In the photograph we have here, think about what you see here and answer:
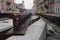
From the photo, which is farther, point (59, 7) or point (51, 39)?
point (59, 7)

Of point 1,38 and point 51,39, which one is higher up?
point 1,38

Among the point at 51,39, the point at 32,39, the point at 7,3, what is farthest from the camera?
the point at 7,3

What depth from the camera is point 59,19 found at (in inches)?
615

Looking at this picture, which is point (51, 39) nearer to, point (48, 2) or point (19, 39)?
point (19, 39)

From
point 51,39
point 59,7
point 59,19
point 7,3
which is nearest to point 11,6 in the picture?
point 7,3

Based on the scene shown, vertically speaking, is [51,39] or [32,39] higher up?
[32,39]

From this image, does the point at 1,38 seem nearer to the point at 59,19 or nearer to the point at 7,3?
the point at 59,19

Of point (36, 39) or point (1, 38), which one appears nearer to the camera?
point (36, 39)

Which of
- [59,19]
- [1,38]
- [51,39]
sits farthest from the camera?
[59,19]

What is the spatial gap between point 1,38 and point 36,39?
0.65m

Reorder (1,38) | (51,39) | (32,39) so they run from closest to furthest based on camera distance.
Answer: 1. (32,39)
2. (1,38)
3. (51,39)

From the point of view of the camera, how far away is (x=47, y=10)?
3344cm

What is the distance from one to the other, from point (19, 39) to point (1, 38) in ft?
1.85

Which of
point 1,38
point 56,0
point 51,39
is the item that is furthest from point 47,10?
point 1,38
